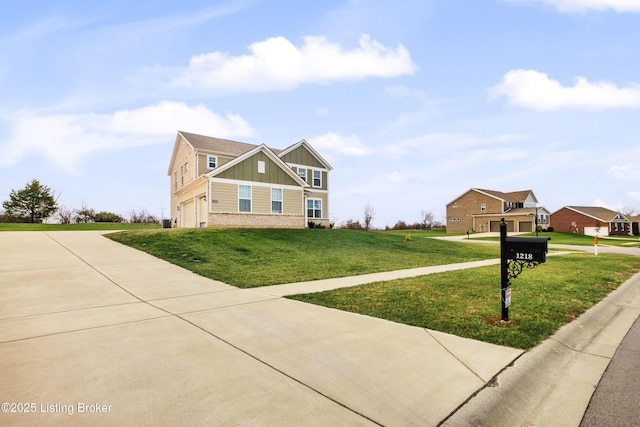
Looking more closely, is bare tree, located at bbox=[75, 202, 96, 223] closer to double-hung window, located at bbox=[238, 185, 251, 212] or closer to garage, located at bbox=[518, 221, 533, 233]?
double-hung window, located at bbox=[238, 185, 251, 212]

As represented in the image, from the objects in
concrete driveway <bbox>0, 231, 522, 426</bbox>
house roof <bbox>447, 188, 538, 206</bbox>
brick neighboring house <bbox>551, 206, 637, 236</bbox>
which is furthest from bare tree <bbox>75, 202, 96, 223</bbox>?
brick neighboring house <bbox>551, 206, 637, 236</bbox>

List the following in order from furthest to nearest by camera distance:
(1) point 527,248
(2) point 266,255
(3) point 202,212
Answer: (3) point 202,212 < (2) point 266,255 < (1) point 527,248

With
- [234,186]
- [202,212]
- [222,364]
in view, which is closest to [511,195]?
[234,186]

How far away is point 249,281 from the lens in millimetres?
8453

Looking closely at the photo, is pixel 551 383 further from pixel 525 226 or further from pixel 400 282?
pixel 525 226

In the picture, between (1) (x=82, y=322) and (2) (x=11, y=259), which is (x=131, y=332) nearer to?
(1) (x=82, y=322)

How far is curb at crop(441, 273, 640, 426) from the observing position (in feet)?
9.04

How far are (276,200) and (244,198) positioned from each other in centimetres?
242

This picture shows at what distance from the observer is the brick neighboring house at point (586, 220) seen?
60094 millimetres

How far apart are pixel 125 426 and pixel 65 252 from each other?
485 inches

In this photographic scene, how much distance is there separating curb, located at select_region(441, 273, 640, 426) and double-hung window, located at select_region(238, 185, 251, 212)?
59.8 ft

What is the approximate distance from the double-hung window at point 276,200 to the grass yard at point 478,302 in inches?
570

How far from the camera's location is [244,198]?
21.1 m

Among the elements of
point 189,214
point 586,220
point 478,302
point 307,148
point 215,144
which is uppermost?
point 307,148
